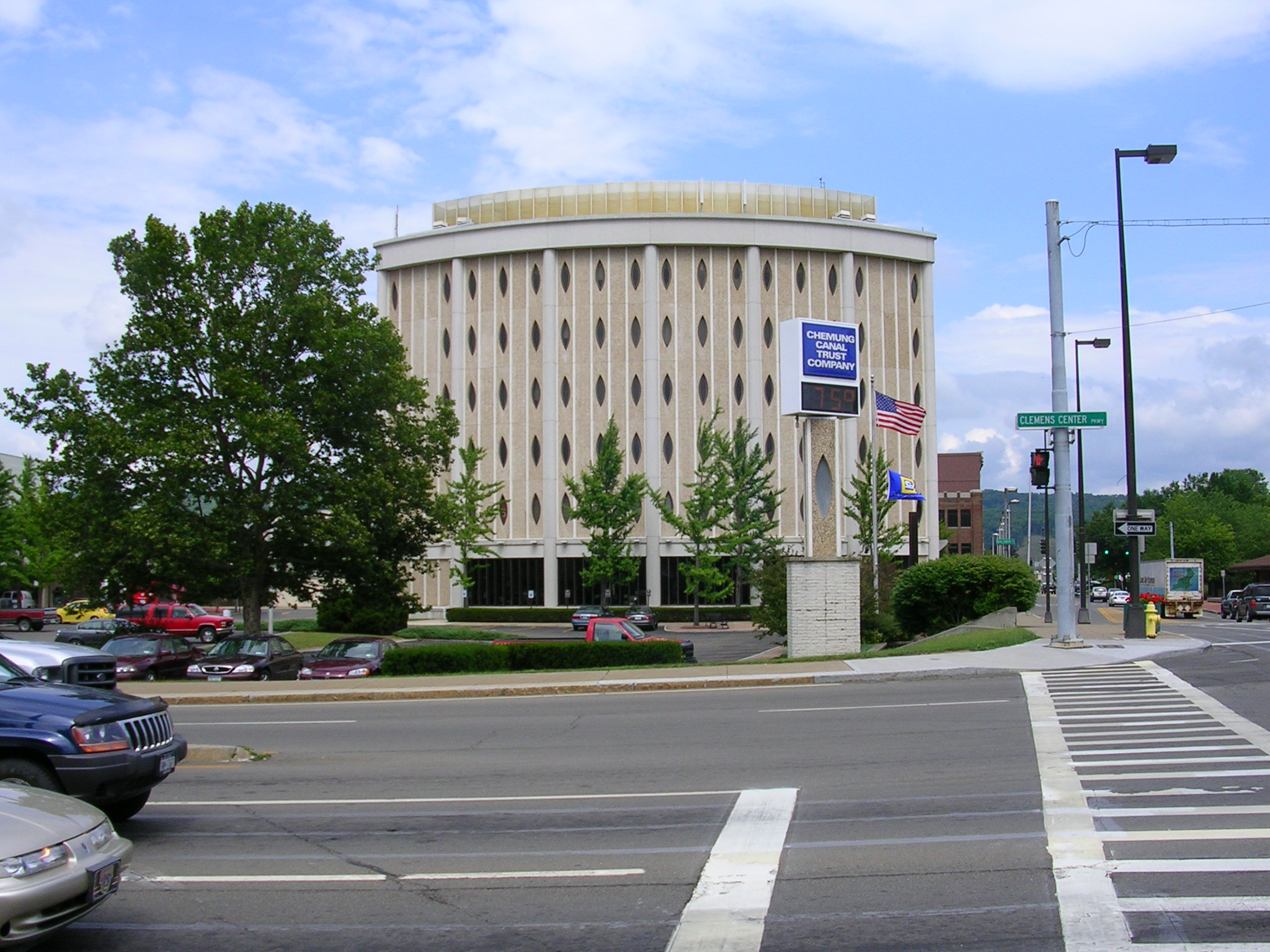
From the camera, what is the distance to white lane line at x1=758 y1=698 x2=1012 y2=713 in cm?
1630

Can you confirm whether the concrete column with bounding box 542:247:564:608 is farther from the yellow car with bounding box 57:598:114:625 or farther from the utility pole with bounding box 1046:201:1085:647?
the utility pole with bounding box 1046:201:1085:647

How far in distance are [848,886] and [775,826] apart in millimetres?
1790

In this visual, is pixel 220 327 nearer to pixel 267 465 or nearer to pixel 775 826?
pixel 267 465

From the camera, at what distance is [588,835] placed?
891 centimetres

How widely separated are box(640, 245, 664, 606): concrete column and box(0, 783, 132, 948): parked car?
→ 5977cm

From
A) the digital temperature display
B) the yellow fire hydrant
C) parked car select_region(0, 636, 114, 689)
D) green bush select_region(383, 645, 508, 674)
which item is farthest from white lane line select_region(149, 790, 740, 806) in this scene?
the yellow fire hydrant

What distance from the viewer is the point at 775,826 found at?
8945 mm

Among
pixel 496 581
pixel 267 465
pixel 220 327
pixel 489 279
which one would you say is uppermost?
pixel 489 279

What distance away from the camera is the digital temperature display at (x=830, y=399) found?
30812 mm

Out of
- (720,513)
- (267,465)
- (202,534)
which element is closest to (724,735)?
(202,534)

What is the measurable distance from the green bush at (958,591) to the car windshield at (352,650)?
1686cm

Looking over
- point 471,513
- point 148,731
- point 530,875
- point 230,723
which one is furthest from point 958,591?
point 471,513

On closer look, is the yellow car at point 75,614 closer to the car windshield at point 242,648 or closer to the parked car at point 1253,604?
the car windshield at point 242,648

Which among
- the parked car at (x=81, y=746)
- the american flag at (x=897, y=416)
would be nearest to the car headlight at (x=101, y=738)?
the parked car at (x=81, y=746)
